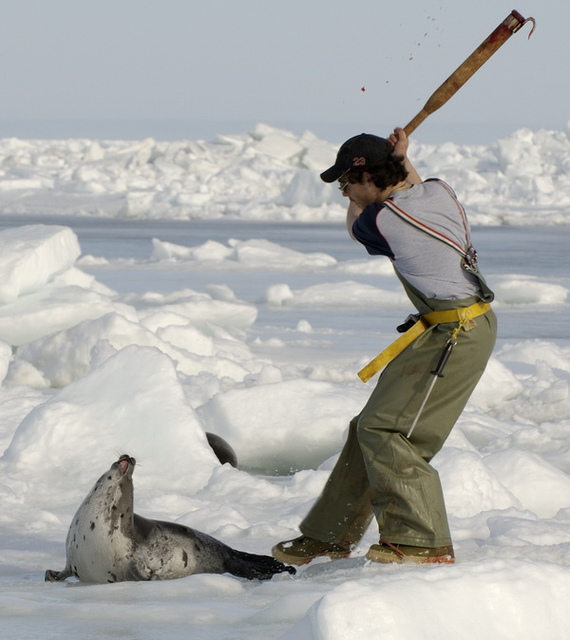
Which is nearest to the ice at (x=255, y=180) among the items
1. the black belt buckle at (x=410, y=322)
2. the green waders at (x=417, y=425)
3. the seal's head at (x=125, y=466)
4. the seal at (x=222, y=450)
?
the seal at (x=222, y=450)

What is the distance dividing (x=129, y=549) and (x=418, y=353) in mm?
1012

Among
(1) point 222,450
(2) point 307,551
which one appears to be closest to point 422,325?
(2) point 307,551

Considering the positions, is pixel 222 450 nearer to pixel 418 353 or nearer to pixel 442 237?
pixel 418 353

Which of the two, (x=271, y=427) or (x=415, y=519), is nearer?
(x=415, y=519)

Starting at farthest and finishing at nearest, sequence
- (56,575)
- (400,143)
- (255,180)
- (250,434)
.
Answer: (255,180), (250,434), (56,575), (400,143)

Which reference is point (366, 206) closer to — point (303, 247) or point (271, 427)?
point (271, 427)

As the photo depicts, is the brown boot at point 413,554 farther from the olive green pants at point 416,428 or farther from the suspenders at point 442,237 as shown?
the suspenders at point 442,237

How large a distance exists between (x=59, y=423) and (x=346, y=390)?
1.97 meters

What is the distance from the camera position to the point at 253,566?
362cm

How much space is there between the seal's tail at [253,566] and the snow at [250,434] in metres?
0.09

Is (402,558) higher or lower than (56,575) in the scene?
higher

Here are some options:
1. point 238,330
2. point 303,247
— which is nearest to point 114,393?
point 238,330

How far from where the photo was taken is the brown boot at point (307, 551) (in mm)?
3608

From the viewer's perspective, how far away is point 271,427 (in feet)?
21.4
